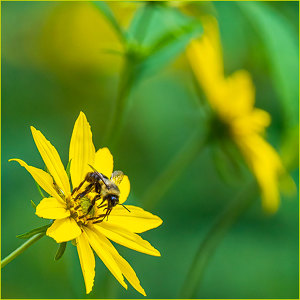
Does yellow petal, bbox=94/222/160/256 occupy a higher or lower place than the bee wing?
lower

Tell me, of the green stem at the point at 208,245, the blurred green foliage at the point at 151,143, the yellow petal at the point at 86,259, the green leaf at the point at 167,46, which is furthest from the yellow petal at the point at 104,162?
the blurred green foliage at the point at 151,143

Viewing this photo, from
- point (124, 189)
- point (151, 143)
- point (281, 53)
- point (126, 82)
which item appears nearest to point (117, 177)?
point (124, 189)

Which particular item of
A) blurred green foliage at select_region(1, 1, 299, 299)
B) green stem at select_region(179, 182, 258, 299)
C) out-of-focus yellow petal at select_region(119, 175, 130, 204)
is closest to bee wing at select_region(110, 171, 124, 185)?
out-of-focus yellow petal at select_region(119, 175, 130, 204)

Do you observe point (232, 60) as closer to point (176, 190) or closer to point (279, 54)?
point (176, 190)

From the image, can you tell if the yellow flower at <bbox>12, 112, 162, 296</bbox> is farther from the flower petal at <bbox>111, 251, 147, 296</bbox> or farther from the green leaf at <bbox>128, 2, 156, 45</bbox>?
the green leaf at <bbox>128, 2, 156, 45</bbox>

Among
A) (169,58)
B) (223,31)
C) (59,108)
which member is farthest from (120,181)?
(59,108)

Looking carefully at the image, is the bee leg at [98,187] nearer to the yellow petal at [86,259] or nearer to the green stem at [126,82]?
the yellow petal at [86,259]
